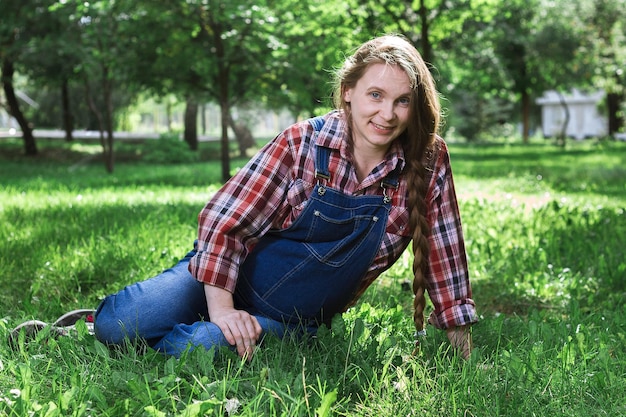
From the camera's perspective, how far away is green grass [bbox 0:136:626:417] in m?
2.61

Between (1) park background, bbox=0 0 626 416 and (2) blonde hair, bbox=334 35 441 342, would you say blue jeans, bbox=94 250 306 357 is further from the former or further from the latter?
(2) blonde hair, bbox=334 35 441 342

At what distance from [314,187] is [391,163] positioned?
0.33m

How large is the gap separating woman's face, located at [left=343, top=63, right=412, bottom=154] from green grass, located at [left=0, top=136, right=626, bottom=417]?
780mm

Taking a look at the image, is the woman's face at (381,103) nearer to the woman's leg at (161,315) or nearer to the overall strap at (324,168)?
the overall strap at (324,168)

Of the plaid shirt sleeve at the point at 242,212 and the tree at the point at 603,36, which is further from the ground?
the tree at the point at 603,36

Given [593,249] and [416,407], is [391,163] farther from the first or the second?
[593,249]

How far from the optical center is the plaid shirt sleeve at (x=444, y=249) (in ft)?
10.9

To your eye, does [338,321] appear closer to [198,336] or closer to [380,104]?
[198,336]

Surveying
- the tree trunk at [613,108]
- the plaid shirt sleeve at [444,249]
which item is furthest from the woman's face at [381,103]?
the tree trunk at [613,108]

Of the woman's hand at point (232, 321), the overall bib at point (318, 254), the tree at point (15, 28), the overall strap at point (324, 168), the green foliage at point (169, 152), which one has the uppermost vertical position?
the tree at point (15, 28)

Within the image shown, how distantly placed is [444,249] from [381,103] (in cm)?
67

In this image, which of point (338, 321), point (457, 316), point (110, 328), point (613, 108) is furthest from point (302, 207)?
point (613, 108)

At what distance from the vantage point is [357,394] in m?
2.74

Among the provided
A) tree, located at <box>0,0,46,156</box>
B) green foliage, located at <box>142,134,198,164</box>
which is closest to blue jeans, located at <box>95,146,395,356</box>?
tree, located at <box>0,0,46,156</box>
